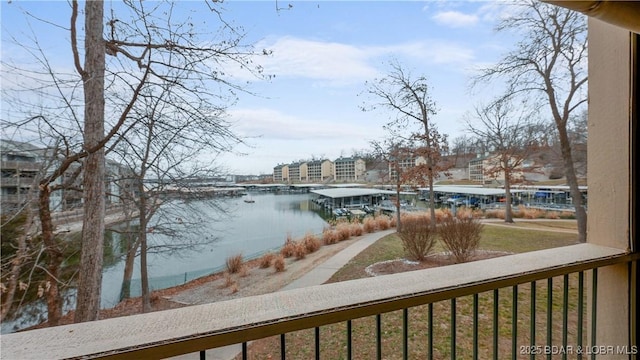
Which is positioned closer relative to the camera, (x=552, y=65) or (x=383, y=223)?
(x=383, y=223)

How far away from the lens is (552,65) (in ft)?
6.20

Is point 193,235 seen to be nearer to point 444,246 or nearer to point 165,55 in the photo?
point 165,55

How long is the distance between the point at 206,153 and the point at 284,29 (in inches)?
26.6

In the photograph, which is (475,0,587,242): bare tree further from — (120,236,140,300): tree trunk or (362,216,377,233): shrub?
(120,236,140,300): tree trunk

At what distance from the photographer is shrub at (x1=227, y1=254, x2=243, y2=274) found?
4.35 ft

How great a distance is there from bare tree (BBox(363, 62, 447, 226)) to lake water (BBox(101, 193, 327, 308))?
659mm

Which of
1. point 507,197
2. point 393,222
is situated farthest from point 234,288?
point 507,197

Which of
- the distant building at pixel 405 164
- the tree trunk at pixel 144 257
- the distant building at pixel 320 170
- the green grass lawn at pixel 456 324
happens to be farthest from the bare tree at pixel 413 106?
the tree trunk at pixel 144 257

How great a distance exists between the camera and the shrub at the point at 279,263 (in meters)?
1.37

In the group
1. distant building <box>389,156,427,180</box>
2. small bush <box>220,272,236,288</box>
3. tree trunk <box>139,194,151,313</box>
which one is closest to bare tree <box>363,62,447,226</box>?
distant building <box>389,156,427,180</box>

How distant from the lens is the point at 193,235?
140cm

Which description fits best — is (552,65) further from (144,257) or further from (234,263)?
(144,257)

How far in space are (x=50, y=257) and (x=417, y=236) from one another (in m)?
1.70

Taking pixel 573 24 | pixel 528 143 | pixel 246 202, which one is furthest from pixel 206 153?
pixel 573 24
